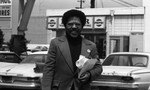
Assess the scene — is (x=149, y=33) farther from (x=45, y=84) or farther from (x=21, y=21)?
(x=45, y=84)

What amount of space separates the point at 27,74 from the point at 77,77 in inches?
264

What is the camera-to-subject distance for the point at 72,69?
3729 millimetres

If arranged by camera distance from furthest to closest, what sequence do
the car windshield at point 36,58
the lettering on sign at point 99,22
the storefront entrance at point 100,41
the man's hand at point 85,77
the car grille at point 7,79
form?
the storefront entrance at point 100,41
the lettering on sign at point 99,22
the car windshield at point 36,58
the car grille at point 7,79
the man's hand at point 85,77

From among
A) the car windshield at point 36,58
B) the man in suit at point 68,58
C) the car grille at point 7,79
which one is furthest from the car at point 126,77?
the man in suit at point 68,58

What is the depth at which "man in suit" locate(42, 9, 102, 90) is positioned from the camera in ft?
12.2

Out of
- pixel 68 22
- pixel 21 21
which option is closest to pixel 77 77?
pixel 68 22

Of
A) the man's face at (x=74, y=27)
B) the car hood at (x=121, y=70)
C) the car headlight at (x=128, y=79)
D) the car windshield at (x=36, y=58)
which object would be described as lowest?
the car headlight at (x=128, y=79)

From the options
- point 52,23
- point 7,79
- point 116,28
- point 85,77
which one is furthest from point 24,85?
point 52,23

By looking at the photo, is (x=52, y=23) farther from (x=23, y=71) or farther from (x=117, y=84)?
(x=117, y=84)

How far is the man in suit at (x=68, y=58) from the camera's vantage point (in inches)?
147

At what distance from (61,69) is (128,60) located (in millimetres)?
6535

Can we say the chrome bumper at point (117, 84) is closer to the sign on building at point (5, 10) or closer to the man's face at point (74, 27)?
the man's face at point (74, 27)

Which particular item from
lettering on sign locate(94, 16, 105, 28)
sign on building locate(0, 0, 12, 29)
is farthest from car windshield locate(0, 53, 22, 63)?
sign on building locate(0, 0, 12, 29)

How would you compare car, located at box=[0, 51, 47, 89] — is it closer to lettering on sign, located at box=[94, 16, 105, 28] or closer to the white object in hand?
the white object in hand
